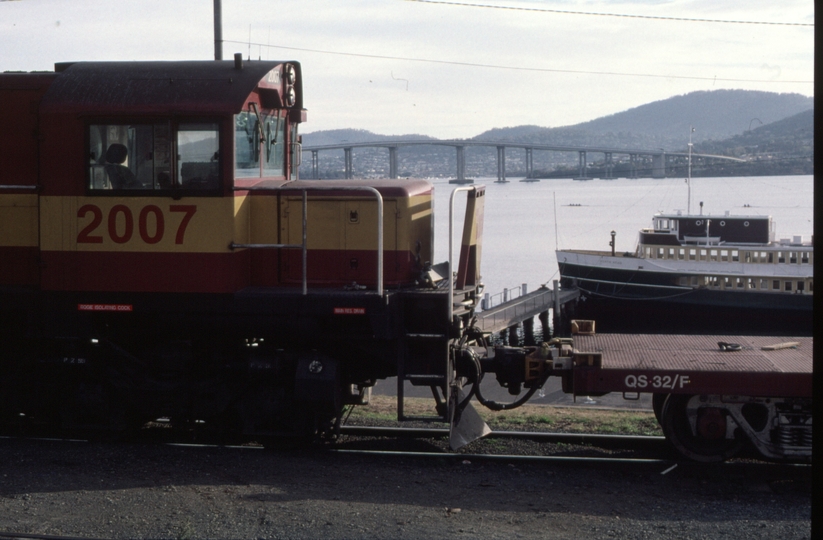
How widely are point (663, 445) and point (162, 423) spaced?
6395mm

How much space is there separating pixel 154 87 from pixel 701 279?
3598 cm

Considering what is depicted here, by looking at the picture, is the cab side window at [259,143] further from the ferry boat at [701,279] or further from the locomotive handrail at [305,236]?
the ferry boat at [701,279]

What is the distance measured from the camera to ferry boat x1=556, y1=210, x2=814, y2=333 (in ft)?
128

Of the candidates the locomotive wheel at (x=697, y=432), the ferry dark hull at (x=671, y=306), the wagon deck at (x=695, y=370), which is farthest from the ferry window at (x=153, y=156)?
the ferry dark hull at (x=671, y=306)

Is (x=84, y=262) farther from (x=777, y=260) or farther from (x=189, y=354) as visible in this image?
(x=777, y=260)

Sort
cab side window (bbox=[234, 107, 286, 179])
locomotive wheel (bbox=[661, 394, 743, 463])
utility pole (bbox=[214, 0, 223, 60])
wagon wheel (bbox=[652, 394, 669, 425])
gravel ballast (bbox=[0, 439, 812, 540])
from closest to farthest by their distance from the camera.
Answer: gravel ballast (bbox=[0, 439, 812, 540]), locomotive wheel (bbox=[661, 394, 743, 463]), cab side window (bbox=[234, 107, 286, 179]), wagon wheel (bbox=[652, 394, 669, 425]), utility pole (bbox=[214, 0, 223, 60])

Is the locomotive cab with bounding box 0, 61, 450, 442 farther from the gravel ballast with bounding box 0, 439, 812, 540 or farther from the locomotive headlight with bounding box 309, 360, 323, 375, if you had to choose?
the gravel ballast with bounding box 0, 439, 812, 540

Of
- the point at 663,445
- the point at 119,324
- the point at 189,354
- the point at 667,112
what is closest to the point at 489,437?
the point at 663,445

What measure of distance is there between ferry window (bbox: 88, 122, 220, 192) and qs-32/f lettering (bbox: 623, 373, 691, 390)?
4985mm

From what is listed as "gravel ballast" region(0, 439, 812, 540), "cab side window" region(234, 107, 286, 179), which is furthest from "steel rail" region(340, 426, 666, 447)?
"cab side window" region(234, 107, 286, 179)

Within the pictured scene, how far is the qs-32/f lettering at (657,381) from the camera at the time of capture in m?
8.88

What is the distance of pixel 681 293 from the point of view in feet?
133

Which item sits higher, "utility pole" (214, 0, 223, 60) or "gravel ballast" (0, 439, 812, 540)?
"utility pole" (214, 0, 223, 60)

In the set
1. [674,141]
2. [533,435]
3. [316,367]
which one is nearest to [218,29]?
[316,367]
